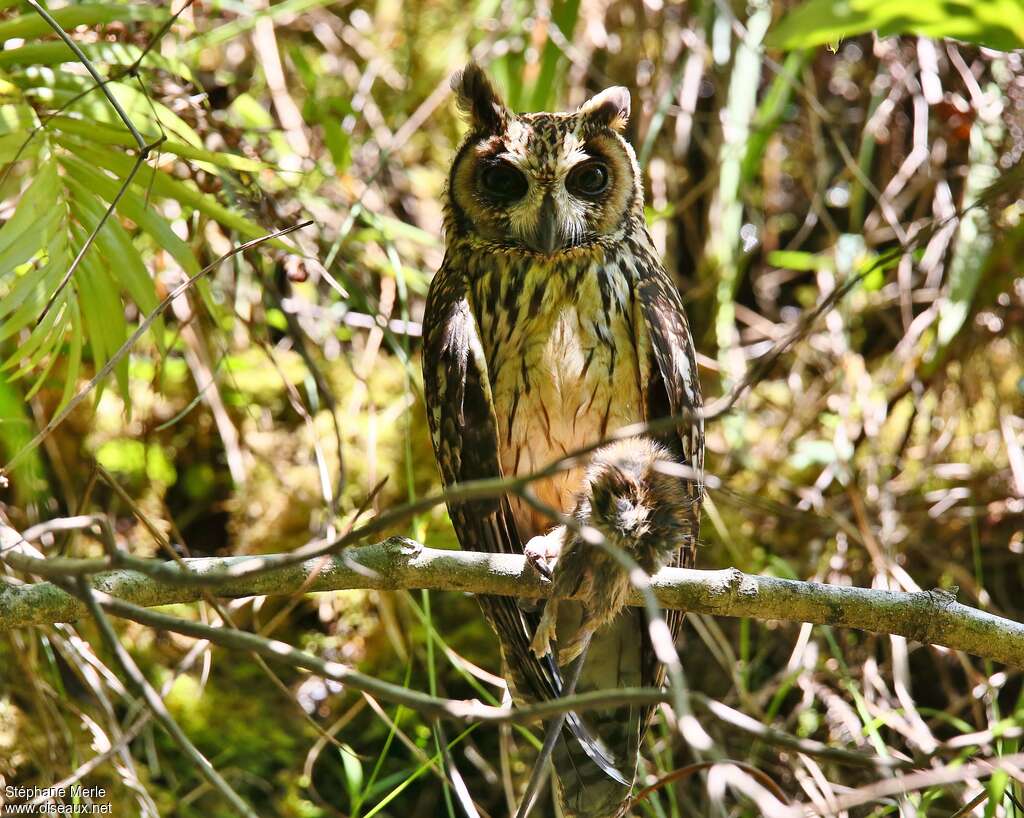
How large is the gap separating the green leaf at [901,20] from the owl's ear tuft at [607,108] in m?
1.53

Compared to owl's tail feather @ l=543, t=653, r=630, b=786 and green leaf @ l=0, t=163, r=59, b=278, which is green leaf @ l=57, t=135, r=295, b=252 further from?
owl's tail feather @ l=543, t=653, r=630, b=786

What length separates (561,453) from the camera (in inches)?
96.1

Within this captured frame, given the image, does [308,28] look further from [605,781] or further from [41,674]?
[605,781]

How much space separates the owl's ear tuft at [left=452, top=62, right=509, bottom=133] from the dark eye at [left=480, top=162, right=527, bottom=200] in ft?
0.34

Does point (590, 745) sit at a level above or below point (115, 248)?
below

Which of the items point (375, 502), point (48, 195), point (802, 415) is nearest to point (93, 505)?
point (375, 502)

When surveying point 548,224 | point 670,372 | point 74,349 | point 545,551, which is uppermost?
point 548,224

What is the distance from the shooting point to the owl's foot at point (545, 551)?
6.10 ft

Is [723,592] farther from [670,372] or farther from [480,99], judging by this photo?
[480,99]

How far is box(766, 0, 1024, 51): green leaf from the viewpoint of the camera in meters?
0.91

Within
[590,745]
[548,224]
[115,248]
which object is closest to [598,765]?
[590,745]

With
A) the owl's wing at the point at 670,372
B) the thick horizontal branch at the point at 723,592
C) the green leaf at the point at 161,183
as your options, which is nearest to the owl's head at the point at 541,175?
the owl's wing at the point at 670,372

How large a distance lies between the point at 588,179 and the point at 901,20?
1.54 metres

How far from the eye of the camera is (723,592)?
1.71 m
